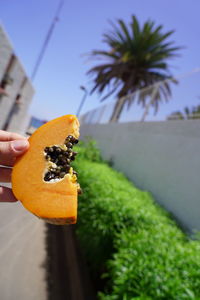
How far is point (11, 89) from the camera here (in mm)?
13445

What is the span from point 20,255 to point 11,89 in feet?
39.6

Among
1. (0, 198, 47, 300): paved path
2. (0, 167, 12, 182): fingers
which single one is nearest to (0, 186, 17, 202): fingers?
(0, 167, 12, 182): fingers

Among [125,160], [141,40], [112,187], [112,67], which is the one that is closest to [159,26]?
[141,40]

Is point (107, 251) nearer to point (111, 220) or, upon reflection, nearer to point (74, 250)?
point (111, 220)

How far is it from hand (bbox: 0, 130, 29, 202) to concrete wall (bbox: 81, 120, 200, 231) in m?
3.54

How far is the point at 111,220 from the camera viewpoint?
9.53 ft

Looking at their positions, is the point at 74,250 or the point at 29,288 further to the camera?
the point at 74,250

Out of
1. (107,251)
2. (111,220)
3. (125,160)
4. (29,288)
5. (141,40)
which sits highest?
(141,40)

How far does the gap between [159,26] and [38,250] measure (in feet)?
48.7

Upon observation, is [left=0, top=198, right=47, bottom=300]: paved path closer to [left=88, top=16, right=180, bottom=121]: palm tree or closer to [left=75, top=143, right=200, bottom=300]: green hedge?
[left=75, top=143, right=200, bottom=300]: green hedge

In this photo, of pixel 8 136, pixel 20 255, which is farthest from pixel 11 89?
pixel 8 136

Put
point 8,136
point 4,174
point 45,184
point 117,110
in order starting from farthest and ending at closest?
point 117,110 → point 4,174 → point 8,136 → point 45,184

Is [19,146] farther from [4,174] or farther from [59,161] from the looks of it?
[4,174]

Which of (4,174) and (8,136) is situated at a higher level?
(8,136)
